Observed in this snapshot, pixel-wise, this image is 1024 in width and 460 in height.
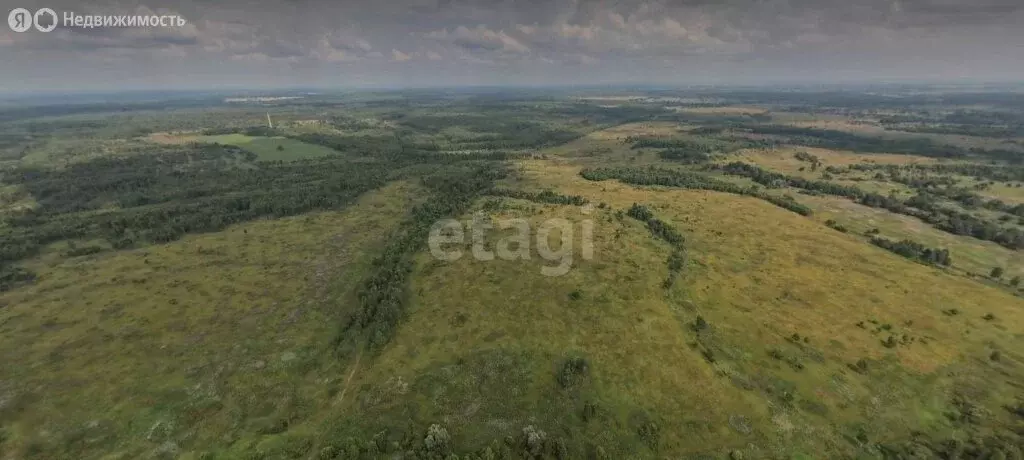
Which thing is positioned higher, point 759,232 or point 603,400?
point 759,232

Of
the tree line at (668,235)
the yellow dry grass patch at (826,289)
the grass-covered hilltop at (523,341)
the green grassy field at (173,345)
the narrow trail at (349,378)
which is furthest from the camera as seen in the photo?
the tree line at (668,235)

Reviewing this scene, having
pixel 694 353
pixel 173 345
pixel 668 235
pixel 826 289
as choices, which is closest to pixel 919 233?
pixel 826 289

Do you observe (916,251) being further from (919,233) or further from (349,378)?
(349,378)

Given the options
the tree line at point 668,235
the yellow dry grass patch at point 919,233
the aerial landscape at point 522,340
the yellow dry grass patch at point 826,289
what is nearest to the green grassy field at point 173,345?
the aerial landscape at point 522,340

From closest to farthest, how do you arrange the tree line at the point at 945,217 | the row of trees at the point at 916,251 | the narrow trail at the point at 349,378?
the narrow trail at the point at 349,378 → the row of trees at the point at 916,251 → the tree line at the point at 945,217

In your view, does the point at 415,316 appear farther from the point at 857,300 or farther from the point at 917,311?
the point at 917,311

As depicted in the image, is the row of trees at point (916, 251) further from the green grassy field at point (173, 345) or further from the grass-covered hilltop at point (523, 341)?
the green grassy field at point (173, 345)

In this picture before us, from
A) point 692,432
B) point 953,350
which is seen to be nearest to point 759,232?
point 953,350

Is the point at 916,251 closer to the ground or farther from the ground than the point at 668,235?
closer to the ground

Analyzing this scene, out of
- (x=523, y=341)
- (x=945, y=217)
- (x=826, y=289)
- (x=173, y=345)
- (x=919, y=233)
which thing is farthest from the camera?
(x=945, y=217)

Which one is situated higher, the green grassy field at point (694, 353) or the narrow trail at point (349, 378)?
the green grassy field at point (694, 353)

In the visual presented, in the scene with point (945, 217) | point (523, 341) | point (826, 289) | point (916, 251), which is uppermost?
point (945, 217)
